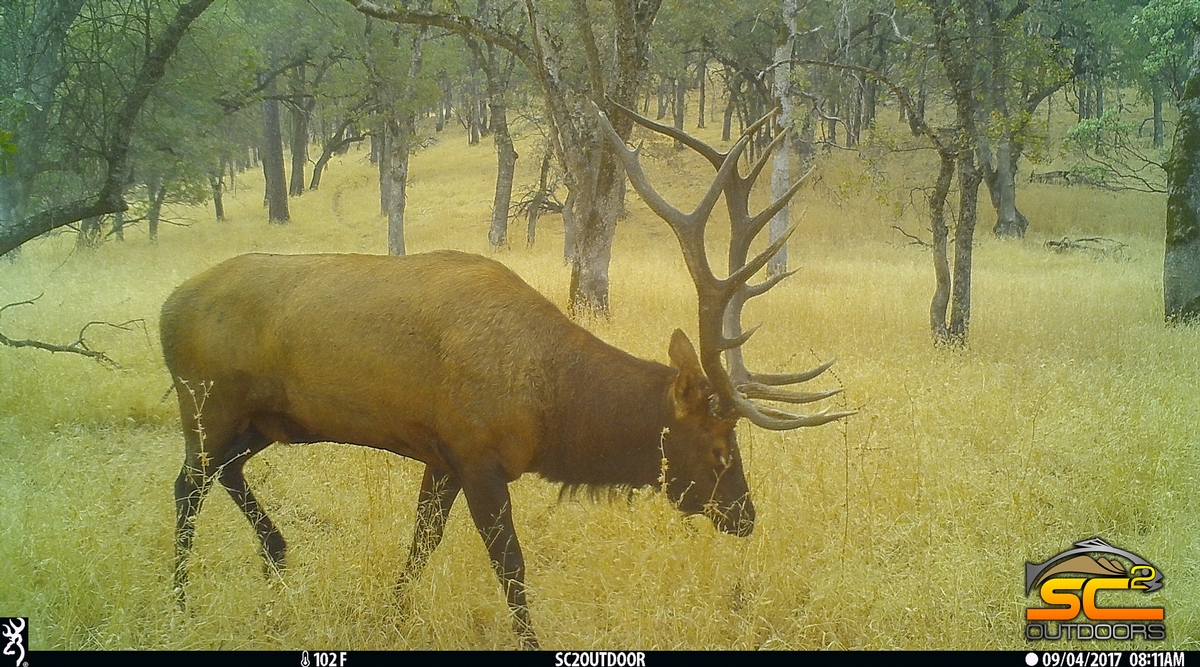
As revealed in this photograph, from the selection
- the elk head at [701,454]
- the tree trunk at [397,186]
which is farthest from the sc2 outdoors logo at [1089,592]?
the tree trunk at [397,186]

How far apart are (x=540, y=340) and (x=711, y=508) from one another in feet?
3.82

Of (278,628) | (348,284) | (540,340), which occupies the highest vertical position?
(348,284)

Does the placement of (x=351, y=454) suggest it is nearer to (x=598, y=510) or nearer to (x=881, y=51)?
(x=598, y=510)

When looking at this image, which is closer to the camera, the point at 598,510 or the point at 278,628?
the point at 278,628

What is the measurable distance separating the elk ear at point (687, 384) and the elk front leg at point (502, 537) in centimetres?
90

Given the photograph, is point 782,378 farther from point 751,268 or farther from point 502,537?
point 502,537

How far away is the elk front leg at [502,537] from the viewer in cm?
354

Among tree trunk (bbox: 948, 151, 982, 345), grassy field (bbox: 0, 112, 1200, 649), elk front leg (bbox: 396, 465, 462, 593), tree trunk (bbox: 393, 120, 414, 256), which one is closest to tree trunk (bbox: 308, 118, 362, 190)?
tree trunk (bbox: 393, 120, 414, 256)

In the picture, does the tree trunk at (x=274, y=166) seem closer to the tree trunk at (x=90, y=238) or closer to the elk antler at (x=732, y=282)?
the tree trunk at (x=90, y=238)

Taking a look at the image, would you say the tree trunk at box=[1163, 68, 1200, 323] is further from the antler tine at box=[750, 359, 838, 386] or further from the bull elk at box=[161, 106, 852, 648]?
the bull elk at box=[161, 106, 852, 648]

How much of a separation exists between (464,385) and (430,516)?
1.01 m

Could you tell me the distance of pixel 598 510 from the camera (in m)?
4.84

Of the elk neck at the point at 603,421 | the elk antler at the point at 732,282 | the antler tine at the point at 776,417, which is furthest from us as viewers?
the elk neck at the point at 603,421

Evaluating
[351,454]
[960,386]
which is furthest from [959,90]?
[351,454]
